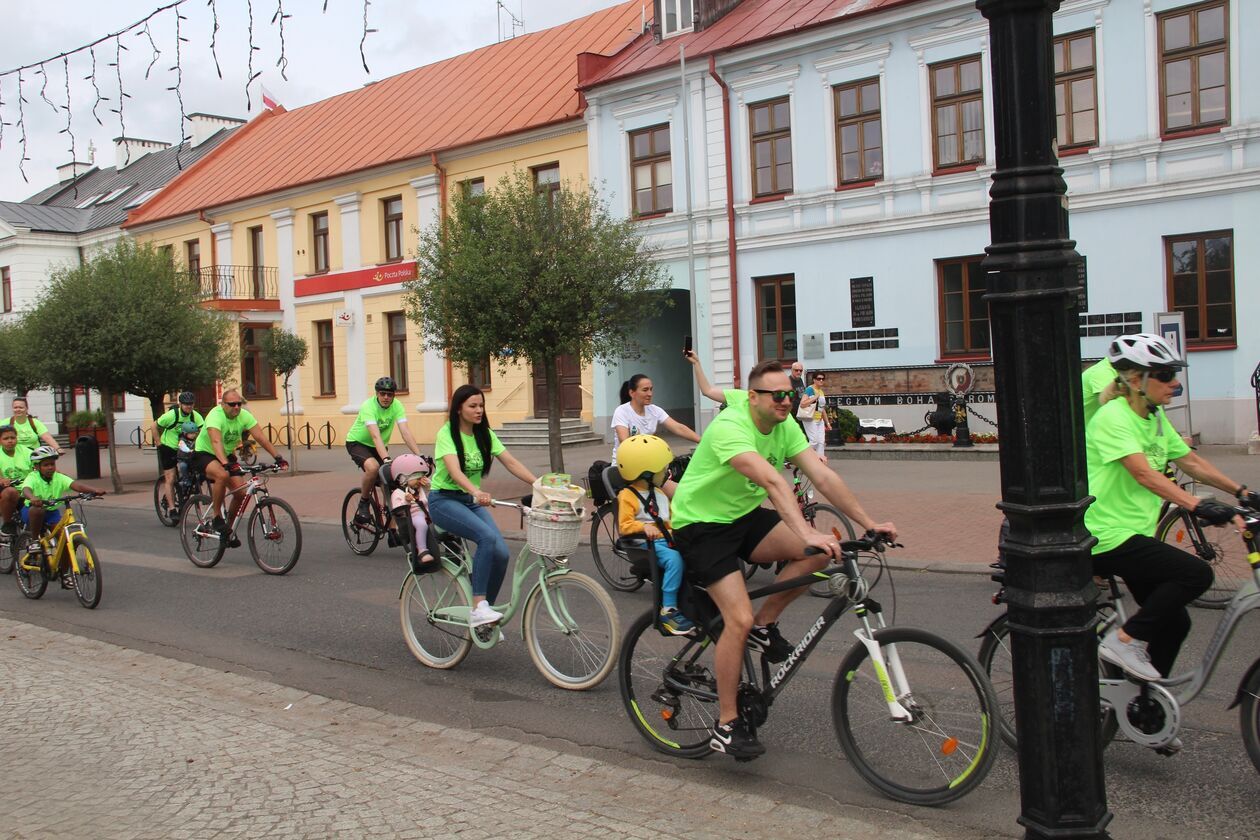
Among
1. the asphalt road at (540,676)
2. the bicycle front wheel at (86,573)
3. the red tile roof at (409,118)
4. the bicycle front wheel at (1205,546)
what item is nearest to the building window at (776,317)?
the red tile roof at (409,118)

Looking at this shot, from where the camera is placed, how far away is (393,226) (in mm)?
31188

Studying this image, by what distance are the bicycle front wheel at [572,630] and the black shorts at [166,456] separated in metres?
10.2

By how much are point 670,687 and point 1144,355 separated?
249 centimetres

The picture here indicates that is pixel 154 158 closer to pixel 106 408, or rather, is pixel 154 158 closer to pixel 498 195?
pixel 106 408

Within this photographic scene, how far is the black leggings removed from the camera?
431 cm

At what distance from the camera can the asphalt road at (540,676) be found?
Answer: 14.1 feet

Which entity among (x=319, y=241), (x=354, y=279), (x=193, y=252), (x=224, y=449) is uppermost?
(x=193, y=252)

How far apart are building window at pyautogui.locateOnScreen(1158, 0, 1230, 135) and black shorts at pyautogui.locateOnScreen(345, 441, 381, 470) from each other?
47.7 ft

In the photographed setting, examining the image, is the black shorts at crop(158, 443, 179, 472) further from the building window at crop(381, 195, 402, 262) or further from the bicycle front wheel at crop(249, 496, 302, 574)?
the building window at crop(381, 195, 402, 262)

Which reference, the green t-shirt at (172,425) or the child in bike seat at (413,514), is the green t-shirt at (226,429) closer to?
the green t-shirt at (172,425)

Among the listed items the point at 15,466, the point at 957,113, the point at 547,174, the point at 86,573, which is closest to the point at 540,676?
the point at 86,573

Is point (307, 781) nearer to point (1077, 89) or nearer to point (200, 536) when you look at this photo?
point (200, 536)

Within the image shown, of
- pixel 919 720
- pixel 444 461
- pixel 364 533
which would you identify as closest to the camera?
pixel 919 720

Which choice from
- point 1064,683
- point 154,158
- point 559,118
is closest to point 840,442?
point 559,118
